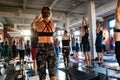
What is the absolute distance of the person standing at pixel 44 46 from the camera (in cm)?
249

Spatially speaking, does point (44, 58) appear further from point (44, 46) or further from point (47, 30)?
point (47, 30)

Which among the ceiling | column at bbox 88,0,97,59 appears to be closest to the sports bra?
column at bbox 88,0,97,59

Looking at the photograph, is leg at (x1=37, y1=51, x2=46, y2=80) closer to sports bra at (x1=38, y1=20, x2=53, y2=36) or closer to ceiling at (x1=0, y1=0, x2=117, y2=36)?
sports bra at (x1=38, y1=20, x2=53, y2=36)

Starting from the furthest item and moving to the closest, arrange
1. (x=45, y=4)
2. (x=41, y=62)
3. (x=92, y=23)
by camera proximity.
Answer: (x=45, y=4) < (x=92, y=23) < (x=41, y=62)

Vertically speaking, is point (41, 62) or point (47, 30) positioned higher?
point (47, 30)

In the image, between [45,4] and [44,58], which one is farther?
[45,4]

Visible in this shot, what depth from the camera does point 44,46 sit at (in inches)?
98.9

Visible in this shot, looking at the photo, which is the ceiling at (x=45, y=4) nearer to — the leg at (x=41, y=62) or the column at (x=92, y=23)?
the column at (x=92, y=23)

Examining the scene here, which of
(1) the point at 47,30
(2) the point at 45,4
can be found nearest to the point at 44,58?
(1) the point at 47,30

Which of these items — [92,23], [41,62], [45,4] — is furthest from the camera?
[45,4]

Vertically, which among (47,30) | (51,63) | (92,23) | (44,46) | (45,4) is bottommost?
(51,63)

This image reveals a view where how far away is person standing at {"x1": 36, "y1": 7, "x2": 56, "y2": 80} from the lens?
249 centimetres

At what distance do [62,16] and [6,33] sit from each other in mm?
7332

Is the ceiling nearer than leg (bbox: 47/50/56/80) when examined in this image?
→ No
